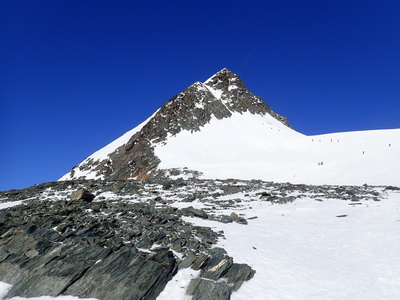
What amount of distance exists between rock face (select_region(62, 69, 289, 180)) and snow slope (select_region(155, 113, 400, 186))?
291cm

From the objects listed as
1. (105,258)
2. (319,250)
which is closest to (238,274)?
(105,258)

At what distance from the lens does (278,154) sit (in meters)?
58.7

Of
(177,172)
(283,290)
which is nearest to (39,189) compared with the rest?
(177,172)

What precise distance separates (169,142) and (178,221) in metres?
53.0

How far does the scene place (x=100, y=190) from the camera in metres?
30.4

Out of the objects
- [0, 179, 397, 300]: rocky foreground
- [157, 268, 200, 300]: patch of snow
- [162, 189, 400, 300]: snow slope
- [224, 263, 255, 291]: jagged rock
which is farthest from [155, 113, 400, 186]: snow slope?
[157, 268, 200, 300]: patch of snow

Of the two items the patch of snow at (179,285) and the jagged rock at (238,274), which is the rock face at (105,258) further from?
the patch of snow at (179,285)

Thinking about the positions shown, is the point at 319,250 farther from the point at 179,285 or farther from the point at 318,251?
the point at 179,285

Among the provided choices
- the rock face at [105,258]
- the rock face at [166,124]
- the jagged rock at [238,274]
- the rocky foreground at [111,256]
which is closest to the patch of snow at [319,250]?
the jagged rock at [238,274]

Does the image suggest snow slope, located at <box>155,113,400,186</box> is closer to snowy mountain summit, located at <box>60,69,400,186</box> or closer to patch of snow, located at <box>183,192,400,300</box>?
snowy mountain summit, located at <box>60,69,400,186</box>

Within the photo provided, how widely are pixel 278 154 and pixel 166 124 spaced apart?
33702 mm

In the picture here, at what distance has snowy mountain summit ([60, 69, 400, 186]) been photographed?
139 ft

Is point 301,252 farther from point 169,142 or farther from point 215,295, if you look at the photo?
point 169,142

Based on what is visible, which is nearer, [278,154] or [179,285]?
[179,285]
